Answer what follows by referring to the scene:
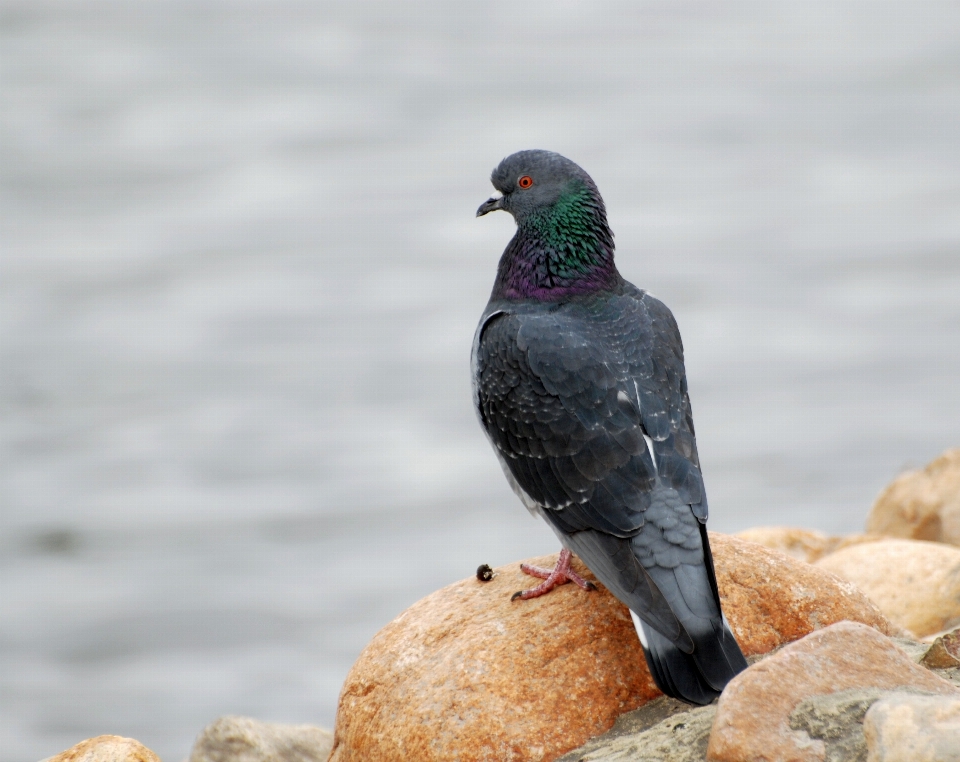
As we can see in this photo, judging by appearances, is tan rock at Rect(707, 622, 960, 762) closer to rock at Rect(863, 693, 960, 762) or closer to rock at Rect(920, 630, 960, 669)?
rock at Rect(863, 693, 960, 762)

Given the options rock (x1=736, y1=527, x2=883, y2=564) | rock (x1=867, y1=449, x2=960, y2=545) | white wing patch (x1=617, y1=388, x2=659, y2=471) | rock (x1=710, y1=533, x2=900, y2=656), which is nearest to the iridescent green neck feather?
white wing patch (x1=617, y1=388, x2=659, y2=471)

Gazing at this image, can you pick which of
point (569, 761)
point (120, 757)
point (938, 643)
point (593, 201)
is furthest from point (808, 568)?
point (120, 757)

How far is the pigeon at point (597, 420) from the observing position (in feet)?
17.0

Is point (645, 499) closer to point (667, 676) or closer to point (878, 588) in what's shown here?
point (667, 676)

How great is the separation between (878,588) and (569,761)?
11.5 ft

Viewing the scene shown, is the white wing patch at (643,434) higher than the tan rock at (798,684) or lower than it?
higher

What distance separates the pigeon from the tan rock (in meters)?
0.74

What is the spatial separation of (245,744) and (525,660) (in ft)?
7.37

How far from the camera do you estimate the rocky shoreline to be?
13.3ft

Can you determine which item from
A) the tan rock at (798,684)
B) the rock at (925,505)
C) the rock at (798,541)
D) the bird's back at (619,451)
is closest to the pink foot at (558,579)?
the bird's back at (619,451)

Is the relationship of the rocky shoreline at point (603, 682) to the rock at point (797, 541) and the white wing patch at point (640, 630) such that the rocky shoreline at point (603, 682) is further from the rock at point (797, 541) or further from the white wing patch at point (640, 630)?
the rock at point (797, 541)

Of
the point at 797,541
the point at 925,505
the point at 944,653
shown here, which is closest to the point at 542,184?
the point at 944,653

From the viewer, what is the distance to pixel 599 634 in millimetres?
5645

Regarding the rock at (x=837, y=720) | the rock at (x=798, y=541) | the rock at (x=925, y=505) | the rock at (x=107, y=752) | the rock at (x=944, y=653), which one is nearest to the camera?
the rock at (x=837, y=720)
